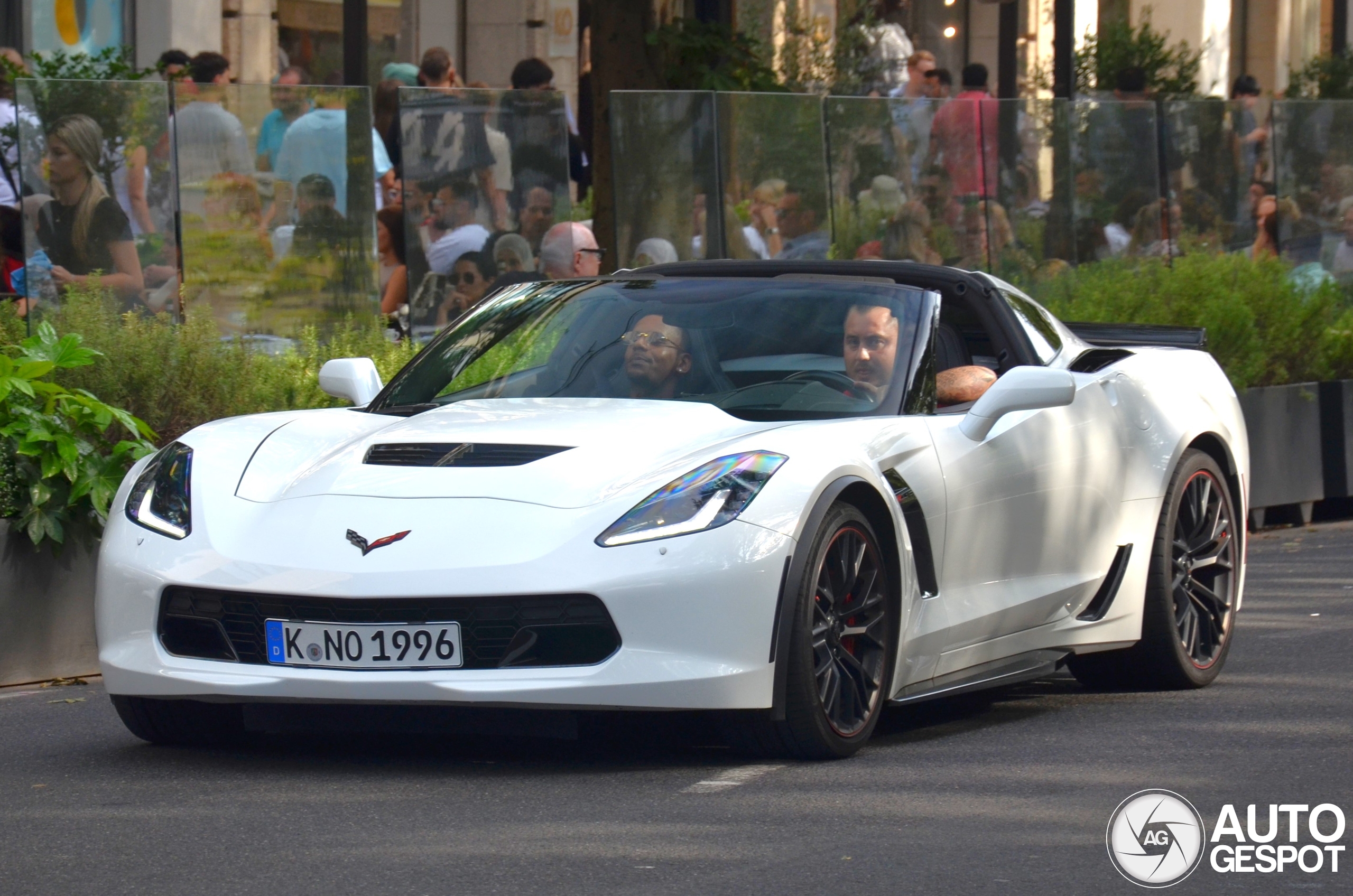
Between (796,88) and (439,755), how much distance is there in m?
13.2

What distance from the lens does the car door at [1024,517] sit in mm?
6414

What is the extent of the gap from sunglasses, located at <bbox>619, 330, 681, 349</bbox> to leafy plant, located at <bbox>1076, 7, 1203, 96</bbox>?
18704 millimetres

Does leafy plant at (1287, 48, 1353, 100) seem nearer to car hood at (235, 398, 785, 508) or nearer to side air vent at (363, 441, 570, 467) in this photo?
car hood at (235, 398, 785, 508)

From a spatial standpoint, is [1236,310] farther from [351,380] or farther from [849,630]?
[849,630]

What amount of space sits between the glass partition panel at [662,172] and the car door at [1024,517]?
557cm

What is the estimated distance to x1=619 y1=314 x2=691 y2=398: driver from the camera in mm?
6531

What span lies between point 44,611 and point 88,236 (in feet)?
11.0

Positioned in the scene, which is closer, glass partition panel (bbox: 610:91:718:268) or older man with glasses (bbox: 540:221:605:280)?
older man with glasses (bbox: 540:221:605:280)

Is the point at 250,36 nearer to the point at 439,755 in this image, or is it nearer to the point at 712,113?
the point at 712,113

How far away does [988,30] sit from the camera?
31734 millimetres

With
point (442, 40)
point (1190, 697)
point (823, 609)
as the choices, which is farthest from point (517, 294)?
point (442, 40)

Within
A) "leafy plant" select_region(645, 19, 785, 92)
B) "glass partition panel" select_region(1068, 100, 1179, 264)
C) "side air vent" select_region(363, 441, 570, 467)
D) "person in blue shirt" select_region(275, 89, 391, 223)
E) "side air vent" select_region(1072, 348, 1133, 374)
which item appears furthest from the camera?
"glass partition panel" select_region(1068, 100, 1179, 264)

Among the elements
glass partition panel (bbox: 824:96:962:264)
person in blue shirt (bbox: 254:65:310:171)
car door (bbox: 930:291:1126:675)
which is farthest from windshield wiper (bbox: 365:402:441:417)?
glass partition panel (bbox: 824:96:962:264)

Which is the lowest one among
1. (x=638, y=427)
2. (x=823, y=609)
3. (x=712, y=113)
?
(x=823, y=609)
